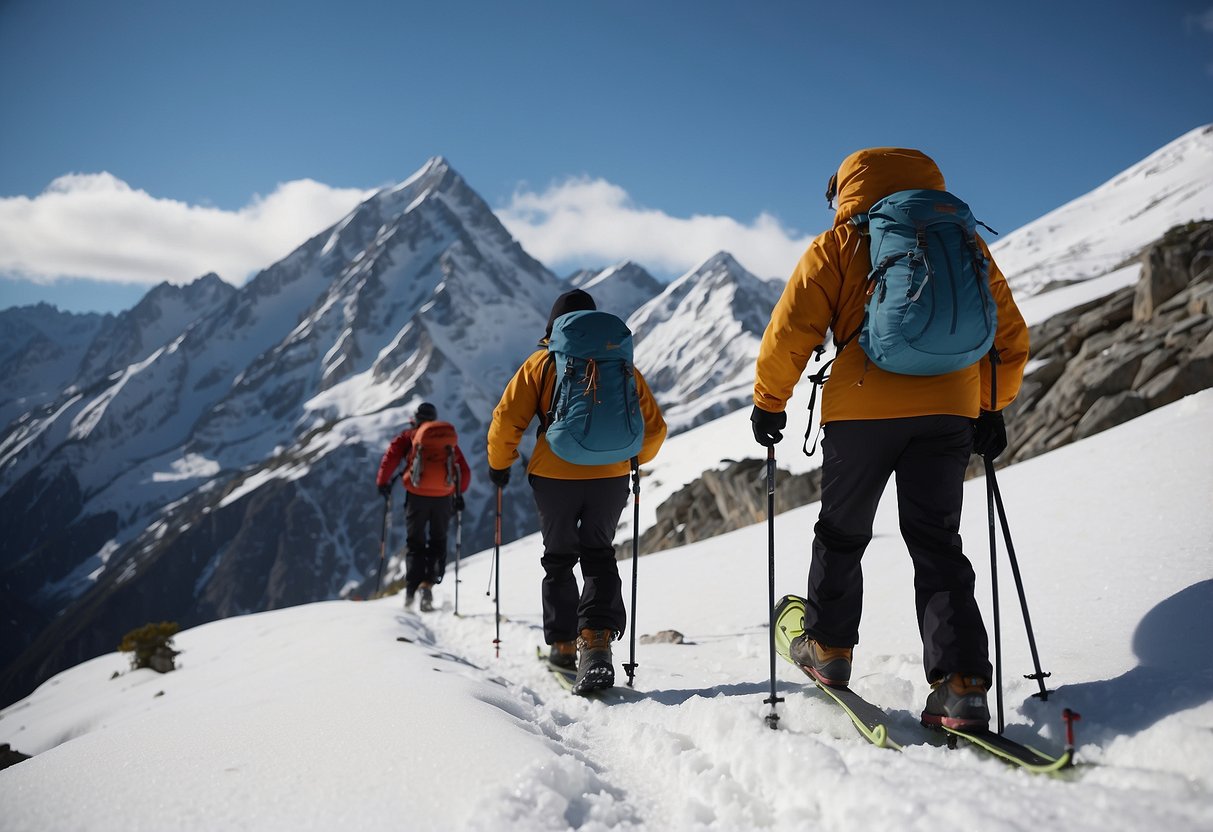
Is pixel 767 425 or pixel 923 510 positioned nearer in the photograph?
pixel 923 510

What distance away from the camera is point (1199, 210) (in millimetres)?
75938

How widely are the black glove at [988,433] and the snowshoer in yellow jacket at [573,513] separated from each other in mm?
2207

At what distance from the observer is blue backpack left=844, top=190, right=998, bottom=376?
306cm

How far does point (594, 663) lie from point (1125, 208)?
168 meters

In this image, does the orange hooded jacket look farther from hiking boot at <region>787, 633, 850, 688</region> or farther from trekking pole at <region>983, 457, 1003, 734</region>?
hiking boot at <region>787, 633, 850, 688</region>

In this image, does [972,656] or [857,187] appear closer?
[972,656]

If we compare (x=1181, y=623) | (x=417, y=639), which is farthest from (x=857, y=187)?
(x=417, y=639)

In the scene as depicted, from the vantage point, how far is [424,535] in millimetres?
10961

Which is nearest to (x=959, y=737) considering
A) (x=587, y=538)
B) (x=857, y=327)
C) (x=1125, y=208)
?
(x=857, y=327)

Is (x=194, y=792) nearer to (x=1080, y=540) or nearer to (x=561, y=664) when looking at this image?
(x=561, y=664)

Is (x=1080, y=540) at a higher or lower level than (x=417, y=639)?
higher

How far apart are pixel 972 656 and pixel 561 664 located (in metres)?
3.18

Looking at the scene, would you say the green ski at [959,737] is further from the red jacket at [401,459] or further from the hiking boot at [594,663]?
the red jacket at [401,459]

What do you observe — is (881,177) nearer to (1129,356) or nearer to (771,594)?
(771,594)
